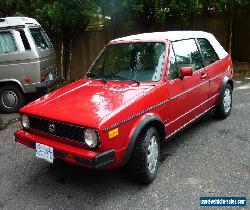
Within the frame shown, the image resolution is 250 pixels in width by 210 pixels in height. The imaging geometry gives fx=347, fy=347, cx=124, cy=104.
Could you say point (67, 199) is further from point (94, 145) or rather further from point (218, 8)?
point (218, 8)

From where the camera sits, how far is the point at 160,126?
173 inches

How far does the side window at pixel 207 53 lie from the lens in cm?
576

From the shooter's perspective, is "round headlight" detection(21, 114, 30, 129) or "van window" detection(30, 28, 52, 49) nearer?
"round headlight" detection(21, 114, 30, 129)

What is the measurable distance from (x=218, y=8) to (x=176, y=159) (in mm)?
7999

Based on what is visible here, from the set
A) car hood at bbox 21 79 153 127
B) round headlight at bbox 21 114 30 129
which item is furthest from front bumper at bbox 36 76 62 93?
round headlight at bbox 21 114 30 129

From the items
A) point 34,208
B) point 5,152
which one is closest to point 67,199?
point 34,208

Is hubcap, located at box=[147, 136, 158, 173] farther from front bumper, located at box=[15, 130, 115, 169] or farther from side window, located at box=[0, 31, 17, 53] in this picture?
side window, located at box=[0, 31, 17, 53]

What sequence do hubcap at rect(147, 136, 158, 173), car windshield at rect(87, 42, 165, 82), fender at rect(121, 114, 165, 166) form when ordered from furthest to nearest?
car windshield at rect(87, 42, 165, 82)
hubcap at rect(147, 136, 158, 173)
fender at rect(121, 114, 165, 166)

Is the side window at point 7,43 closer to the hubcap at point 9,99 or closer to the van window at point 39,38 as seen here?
the van window at point 39,38

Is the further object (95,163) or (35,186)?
(35,186)

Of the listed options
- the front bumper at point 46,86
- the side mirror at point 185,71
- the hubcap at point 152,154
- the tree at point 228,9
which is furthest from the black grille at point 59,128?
the tree at point 228,9

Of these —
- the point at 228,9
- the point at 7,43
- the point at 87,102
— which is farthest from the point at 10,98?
the point at 228,9

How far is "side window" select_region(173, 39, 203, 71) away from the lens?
16.5ft

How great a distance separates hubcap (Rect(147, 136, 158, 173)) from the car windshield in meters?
0.84
